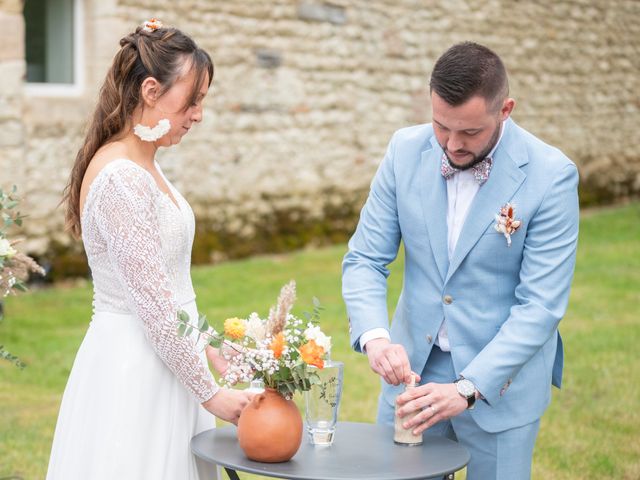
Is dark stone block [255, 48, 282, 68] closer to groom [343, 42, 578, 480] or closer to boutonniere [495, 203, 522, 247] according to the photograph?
groom [343, 42, 578, 480]

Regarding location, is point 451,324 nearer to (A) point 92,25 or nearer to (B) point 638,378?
(B) point 638,378

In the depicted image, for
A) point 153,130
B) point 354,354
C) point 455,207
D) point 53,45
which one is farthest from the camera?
point 53,45

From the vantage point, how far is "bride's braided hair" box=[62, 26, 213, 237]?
10.1 feet

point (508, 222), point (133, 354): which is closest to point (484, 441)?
point (508, 222)

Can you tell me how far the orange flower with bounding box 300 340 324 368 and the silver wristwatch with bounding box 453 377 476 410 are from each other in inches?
17.3

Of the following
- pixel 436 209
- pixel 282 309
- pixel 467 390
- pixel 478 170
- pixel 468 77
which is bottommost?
pixel 467 390

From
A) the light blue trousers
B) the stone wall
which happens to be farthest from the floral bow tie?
the stone wall

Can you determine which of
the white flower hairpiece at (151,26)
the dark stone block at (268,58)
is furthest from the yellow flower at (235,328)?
the dark stone block at (268,58)

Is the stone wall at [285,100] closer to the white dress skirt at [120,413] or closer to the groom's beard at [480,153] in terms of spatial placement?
the white dress skirt at [120,413]

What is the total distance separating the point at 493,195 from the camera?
3188mm

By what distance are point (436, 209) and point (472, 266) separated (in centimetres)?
21

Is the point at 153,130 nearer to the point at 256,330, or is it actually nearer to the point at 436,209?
the point at 256,330

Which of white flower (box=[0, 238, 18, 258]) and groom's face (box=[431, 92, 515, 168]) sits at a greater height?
groom's face (box=[431, 92, 515, 168])

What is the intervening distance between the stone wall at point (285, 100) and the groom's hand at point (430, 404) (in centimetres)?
663
